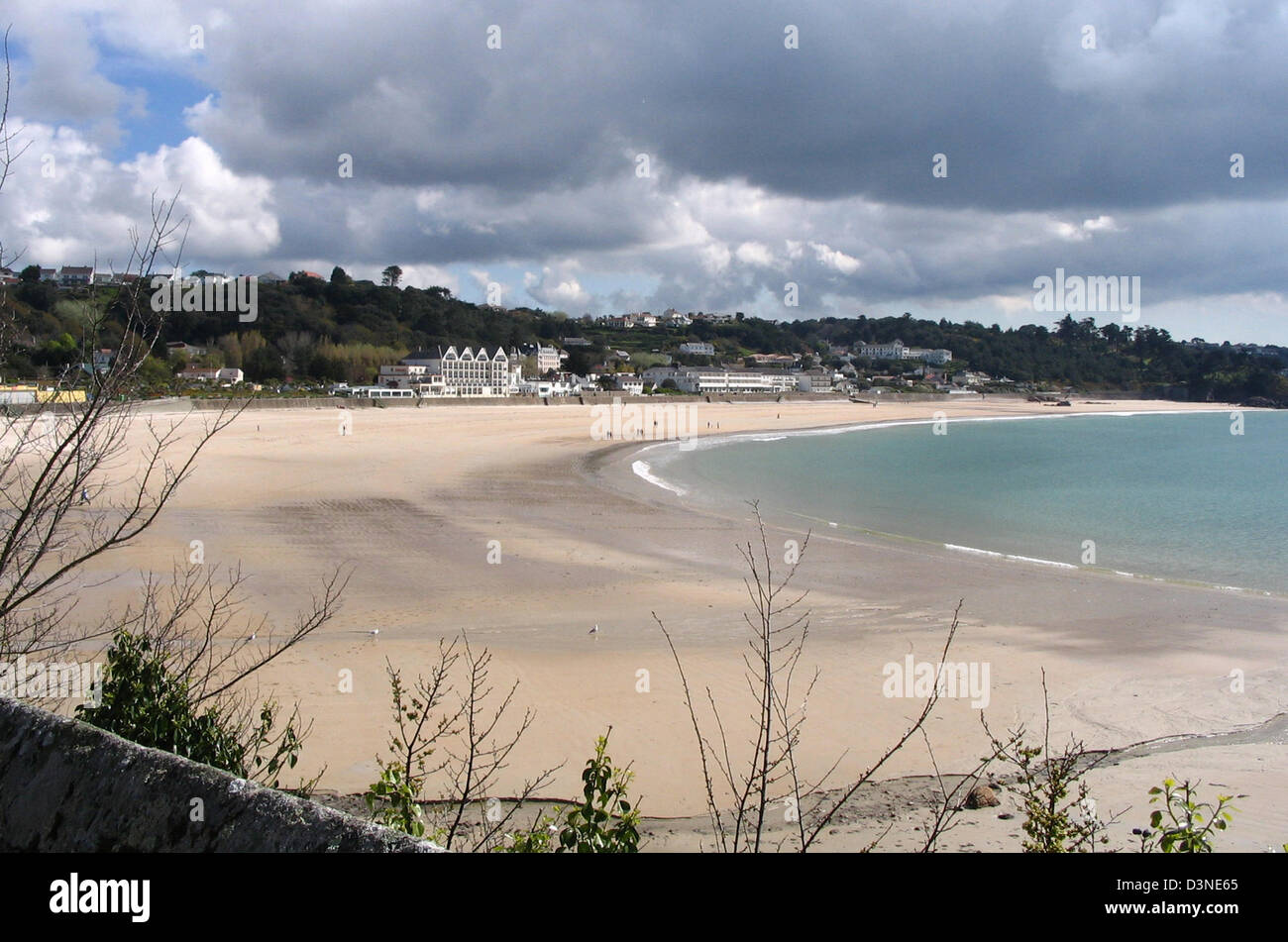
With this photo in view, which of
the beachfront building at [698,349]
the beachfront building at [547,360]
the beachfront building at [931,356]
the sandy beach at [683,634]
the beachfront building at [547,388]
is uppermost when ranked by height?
the beachfront building at [931,356]

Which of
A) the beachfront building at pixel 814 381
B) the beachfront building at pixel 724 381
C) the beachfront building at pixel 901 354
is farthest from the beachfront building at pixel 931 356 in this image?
the beachfront building at pixel 724 381

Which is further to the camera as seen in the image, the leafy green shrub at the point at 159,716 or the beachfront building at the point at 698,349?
the beachfront building at the point at 698,349

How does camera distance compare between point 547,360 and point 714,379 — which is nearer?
point 714,379

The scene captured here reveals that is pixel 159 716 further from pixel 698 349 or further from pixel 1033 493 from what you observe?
pixel 698 349

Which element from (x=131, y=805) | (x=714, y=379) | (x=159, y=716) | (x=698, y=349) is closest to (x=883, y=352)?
(x=698, y=349)

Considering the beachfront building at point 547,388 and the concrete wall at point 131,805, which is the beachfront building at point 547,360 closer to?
the beachfront building at point 547,388
